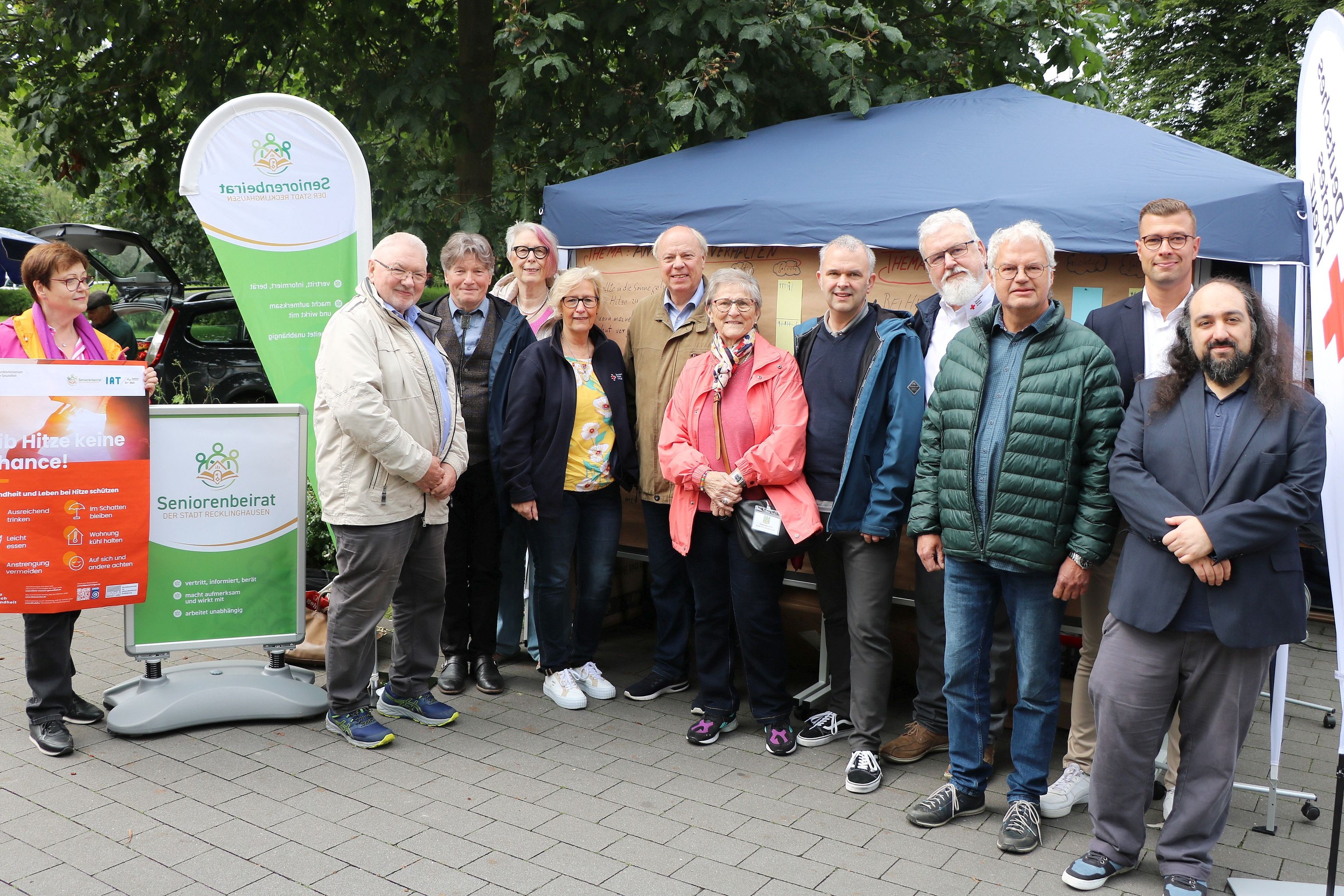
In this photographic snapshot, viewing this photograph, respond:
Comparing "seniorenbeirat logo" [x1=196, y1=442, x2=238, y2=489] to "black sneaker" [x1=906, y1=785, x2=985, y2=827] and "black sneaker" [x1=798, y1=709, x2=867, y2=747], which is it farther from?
"black sneaker" [x1=906, y1=785, x2=985, y2=827]

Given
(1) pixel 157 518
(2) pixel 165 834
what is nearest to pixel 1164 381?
(2) pixel 165 834

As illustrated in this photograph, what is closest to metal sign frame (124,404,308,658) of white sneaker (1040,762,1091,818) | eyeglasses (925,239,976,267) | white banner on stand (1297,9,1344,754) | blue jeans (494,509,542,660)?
blue jeans (494,509,542,660)

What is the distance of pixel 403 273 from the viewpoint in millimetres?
4102

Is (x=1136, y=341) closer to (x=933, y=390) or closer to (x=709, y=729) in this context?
(x=933, y=390)

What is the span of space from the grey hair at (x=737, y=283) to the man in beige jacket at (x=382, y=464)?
1160 millimetres

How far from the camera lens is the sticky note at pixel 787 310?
Answer: 4.87 m

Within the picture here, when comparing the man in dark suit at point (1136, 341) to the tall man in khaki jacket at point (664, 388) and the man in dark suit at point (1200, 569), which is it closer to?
the man in dark suit at point (1200, 569)

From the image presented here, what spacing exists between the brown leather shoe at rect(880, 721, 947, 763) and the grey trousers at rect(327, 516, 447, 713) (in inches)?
76.0

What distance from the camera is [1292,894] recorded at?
316cm

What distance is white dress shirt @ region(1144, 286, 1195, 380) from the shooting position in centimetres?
358

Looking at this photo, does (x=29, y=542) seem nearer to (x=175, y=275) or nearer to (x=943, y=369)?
(x=943, y=369)

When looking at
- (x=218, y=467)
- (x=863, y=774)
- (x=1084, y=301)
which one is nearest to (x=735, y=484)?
(x=863, y=774)

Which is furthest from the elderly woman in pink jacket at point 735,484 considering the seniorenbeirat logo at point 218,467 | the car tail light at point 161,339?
the car tail light at point 161,339

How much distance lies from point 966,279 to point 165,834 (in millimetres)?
3345
